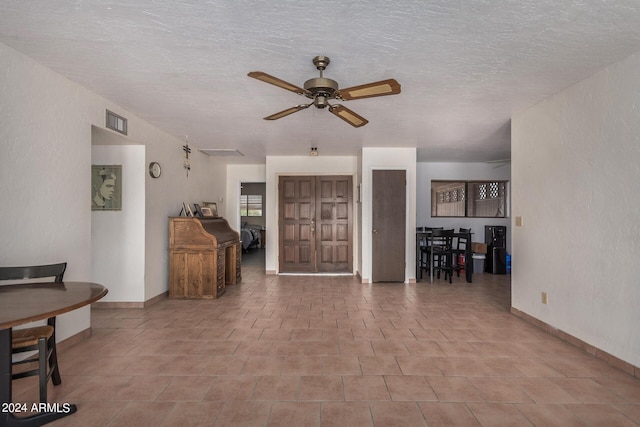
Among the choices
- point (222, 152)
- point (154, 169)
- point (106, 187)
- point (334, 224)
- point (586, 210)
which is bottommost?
point (334, 224)

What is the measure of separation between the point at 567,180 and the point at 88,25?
4080 mm

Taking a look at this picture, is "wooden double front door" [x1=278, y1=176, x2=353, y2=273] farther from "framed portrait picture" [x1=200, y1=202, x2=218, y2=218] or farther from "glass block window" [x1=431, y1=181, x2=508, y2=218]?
"glass block window" [x1=431, y1=181, x2=508, y2=218]

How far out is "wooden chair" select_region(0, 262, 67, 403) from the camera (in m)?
1.90

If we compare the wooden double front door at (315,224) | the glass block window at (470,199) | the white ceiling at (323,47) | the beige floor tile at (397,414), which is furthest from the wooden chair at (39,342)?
the glass block window at (470,199)

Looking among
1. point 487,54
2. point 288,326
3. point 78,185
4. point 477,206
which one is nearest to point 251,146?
point 78,185

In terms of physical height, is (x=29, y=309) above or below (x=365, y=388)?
above

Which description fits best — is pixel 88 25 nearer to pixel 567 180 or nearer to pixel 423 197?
pixel 567 180

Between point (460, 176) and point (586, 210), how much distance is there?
4794 mm

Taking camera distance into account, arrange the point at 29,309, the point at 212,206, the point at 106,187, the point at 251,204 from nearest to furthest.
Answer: the point at 29,309, the point at 106,187, the point at 212,206, the point at 251,204

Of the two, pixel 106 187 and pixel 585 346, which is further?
pixel 106 187

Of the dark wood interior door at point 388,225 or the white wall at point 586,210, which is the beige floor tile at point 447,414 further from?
the dark wood interior door at point 388,225

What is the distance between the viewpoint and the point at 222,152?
6.25 meters

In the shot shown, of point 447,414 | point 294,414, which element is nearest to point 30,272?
point 294,414

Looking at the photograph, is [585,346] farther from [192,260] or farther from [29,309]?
[192,260]
